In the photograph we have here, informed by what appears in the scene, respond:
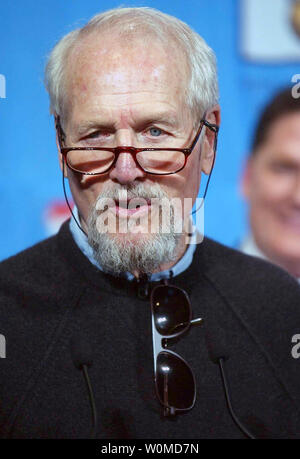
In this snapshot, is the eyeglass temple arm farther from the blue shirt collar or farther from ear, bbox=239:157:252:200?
ear, bbox=239:157:252:200

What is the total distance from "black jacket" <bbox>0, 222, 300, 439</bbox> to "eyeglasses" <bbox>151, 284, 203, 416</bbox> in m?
0.02

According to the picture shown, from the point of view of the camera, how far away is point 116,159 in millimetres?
1033

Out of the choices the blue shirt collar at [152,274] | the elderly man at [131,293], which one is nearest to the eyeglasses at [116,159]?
the elderly man at [131,293]

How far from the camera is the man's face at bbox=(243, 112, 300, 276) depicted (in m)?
1.50

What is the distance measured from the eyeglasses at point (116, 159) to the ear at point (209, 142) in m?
0.09

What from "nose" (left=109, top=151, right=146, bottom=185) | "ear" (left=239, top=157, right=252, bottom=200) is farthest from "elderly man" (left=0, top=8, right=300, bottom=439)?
"ear" (left=239, top=157, right=252, bottom=200)

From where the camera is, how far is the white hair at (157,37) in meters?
1.08

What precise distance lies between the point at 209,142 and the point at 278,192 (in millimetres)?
387

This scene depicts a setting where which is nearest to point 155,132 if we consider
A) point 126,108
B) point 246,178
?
point 126,108

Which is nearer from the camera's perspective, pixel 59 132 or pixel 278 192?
pixel 59 132

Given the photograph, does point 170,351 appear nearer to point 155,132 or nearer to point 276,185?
point 155,132

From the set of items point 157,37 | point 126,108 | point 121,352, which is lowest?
point 121,352
